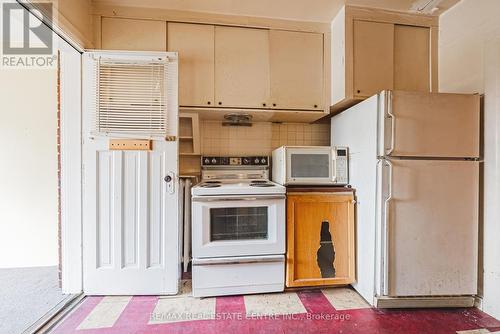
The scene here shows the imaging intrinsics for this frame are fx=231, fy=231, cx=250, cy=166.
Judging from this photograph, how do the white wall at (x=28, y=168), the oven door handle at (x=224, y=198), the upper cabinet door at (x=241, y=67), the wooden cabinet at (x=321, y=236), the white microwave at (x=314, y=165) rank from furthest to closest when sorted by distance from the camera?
the white wall at (x=28, y=168) → the upper cabinet door at (x=241, y=67) → the white microwave at (x=314, y=165) → the wooden cabinet at (x=321, y=236) → the oven door handle at (x=224, y=198)

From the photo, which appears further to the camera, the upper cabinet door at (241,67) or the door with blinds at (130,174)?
the upper cabinet door at (241,67)

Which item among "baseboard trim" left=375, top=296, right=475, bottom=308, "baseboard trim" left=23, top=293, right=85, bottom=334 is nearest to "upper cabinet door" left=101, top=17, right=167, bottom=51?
"baseboard trim" left=23, top=293, right=85, bottom=334

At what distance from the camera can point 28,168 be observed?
242 cm

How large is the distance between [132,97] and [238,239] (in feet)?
4.71

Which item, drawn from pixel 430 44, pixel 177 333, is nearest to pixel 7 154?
pixel 177 333

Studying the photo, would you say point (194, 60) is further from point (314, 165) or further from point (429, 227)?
point (429, 227)

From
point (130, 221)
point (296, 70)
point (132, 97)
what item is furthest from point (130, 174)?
point (296, 70)

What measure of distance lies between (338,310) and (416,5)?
2630mm

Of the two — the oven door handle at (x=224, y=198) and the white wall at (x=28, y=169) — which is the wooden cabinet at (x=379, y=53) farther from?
the white wall at (x=28, y=169)

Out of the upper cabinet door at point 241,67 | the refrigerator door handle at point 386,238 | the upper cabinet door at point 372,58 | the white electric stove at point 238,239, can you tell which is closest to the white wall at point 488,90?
the upper cabinet door at point 372,58

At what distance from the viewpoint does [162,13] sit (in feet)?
6.72

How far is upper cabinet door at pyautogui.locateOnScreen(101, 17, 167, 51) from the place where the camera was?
200cm

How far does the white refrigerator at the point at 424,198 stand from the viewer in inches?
65.3

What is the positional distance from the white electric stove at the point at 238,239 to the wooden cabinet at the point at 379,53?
3.81 feet
